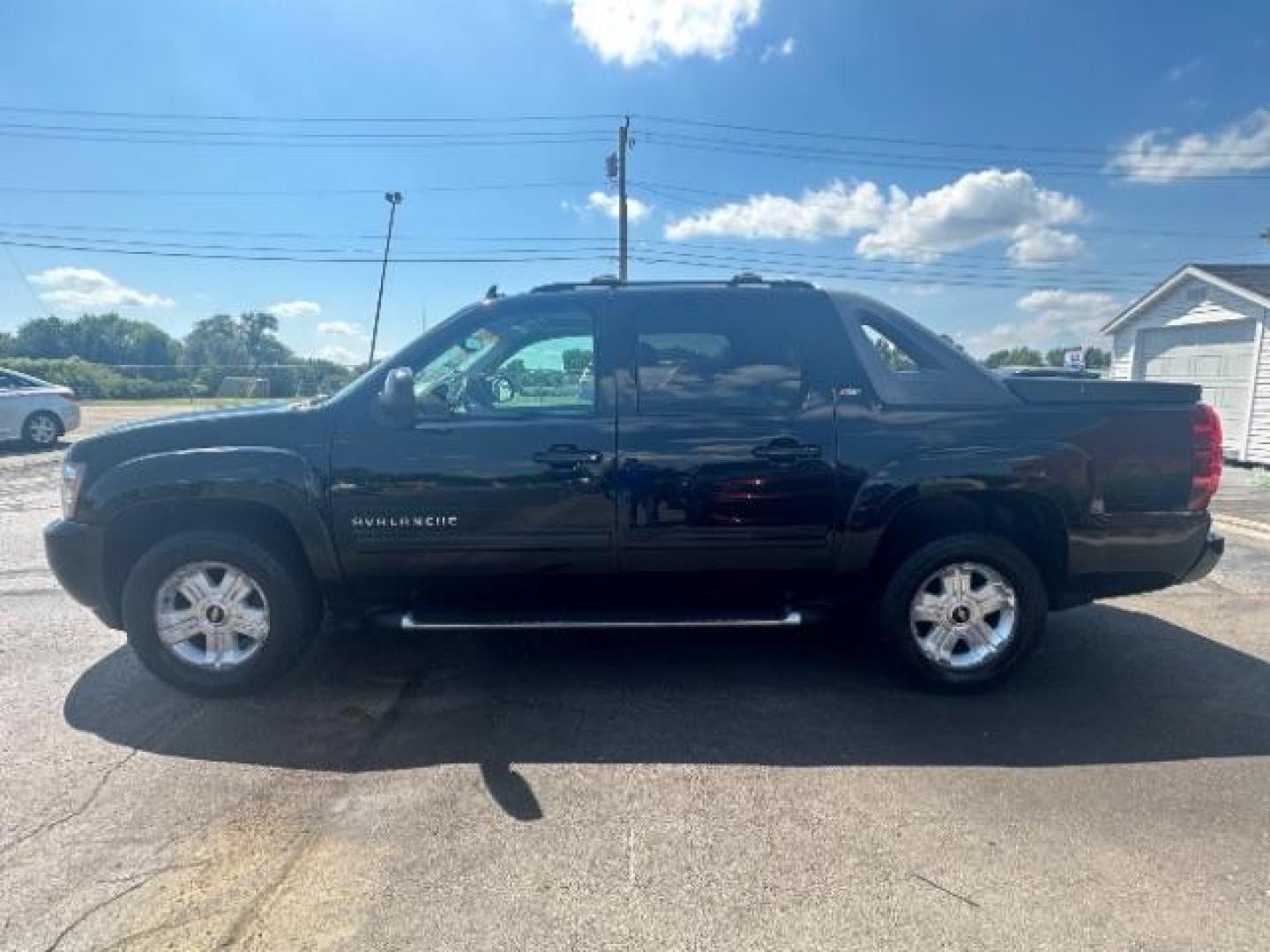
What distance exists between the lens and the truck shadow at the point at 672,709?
3.23 meters

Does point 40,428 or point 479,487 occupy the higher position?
point 479,487

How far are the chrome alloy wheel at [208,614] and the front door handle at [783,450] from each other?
8.08ft

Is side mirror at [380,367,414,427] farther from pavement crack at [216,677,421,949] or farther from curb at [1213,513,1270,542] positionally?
curb at [1213,513,1270,542]

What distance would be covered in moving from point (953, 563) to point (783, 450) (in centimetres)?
101

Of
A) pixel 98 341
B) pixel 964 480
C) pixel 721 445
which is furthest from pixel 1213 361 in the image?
pixel 98 341

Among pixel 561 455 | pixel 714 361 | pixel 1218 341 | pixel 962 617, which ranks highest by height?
pixel 1218 341

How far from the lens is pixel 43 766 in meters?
3.12

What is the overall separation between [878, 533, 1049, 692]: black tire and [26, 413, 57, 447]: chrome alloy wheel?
54.0 feet

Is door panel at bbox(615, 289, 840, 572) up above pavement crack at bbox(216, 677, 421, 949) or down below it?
above

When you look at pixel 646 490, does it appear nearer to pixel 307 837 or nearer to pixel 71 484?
pixel 307 837

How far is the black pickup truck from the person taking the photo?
356 centimetres

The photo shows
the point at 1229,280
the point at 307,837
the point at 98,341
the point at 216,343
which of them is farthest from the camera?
→ the point at 216,343

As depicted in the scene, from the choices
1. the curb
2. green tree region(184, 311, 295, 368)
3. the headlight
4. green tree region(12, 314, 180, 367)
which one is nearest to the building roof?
the curb

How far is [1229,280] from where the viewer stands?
547 inches
